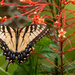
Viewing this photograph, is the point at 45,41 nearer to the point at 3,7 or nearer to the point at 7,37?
the point at 7,37

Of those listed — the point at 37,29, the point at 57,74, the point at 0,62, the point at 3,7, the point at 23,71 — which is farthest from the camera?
the point at 3,7

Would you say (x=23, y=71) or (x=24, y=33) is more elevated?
(x=24, y=33)

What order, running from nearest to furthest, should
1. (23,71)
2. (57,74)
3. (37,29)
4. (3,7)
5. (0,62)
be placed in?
1. (37,29)
2. (23,71)
3. (57,74)
4. (0,62)
5. (3,7)

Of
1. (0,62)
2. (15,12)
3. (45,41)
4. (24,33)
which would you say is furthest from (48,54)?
(15,12)

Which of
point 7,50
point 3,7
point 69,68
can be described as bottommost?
point 69,68
